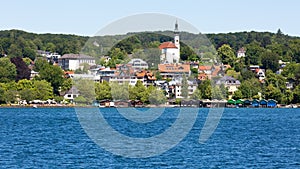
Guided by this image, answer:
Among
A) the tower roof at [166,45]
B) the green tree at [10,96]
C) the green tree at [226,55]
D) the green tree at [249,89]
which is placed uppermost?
the tower roof at [166,45]

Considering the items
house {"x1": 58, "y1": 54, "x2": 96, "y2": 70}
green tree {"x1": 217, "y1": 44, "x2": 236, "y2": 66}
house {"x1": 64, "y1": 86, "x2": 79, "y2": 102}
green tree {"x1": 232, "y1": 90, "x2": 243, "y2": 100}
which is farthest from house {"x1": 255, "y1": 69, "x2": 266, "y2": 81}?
house {"x1": 64, "y1": 86, "x2": 79, "y2": 102}

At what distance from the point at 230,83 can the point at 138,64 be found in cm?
1479

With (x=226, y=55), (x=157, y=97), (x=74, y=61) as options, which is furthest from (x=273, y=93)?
(x=74, y=61)

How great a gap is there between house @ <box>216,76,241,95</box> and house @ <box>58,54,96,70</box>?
22.5 meters

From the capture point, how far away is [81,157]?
1180 inches

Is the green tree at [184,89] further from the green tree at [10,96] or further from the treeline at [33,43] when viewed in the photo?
the treeline at [33,43]

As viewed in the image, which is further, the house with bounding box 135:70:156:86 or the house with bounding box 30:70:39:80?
the house with bounding box 30:70:39:80

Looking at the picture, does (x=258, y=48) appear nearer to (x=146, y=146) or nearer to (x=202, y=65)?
(x=202, y=65)

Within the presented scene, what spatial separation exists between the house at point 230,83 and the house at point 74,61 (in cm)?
2255

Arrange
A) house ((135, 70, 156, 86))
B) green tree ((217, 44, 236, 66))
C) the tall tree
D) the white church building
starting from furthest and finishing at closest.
→ green tree ((217, 44, 236, 66)), the white church building, the tall tree, house ((135, 70, 156, 86))

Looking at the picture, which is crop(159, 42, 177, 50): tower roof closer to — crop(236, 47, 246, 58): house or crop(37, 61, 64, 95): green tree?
crop(236, 47, 246, 58): house

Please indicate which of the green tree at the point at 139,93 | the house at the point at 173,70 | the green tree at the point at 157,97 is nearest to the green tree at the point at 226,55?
the house at the point at 173,70

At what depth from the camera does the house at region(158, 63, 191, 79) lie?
117m

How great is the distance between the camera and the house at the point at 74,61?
5042 inches
